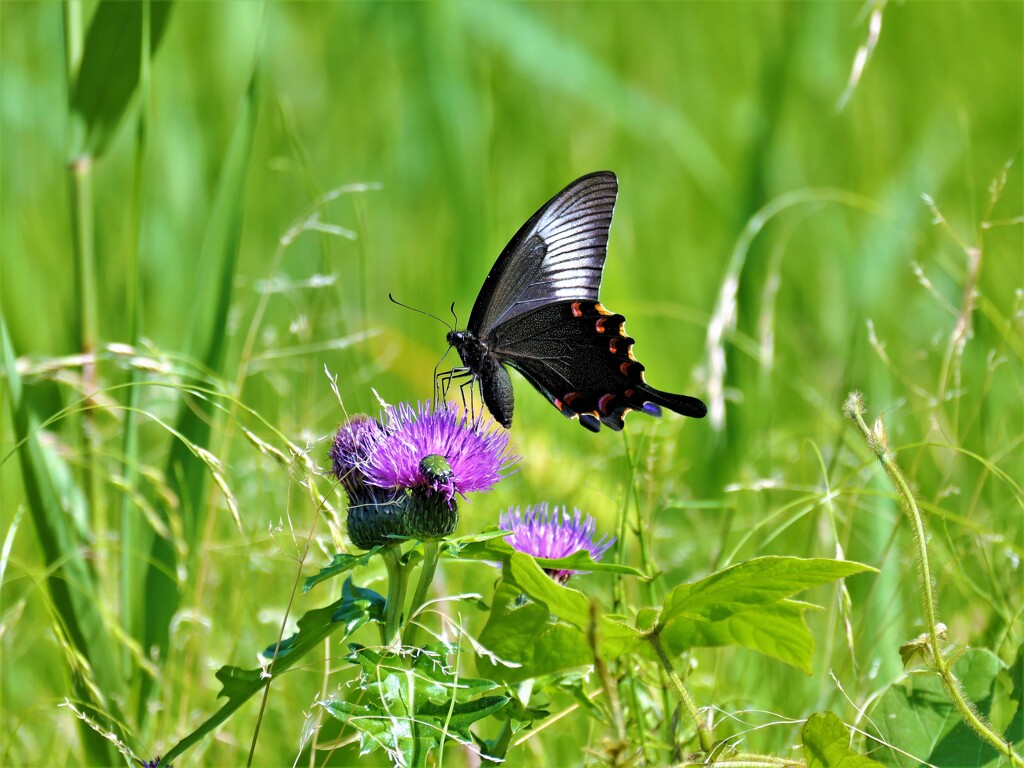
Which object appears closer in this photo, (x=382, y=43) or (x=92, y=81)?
(x=92, y=81)

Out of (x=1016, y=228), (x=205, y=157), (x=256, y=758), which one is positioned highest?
(x=205, y=157)

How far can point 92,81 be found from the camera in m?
2.46

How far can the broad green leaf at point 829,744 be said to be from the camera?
1395 mm

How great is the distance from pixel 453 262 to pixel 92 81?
1760 millimetres

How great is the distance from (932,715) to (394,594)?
32.2 inches

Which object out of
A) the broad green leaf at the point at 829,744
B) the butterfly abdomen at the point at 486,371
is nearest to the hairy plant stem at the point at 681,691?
the broad green leaf at the point at 829,744

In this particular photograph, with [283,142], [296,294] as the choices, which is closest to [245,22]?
[283,142]

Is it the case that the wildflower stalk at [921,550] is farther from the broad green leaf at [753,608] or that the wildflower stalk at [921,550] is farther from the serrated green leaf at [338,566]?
the serrated green leaf at [338,566]

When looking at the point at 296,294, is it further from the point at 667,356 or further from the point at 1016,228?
the point at 1016,228

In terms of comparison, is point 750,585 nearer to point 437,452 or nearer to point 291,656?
point 437,452

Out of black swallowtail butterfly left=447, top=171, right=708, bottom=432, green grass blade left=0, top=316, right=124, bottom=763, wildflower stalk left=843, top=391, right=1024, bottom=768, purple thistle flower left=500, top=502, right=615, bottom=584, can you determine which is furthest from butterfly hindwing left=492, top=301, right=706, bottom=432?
green grass blade left=0, top=316, right=124, bottom=763

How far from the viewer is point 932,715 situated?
1.64 metres

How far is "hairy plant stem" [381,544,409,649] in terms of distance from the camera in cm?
151

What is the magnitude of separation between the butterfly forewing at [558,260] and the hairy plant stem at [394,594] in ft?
2.96
